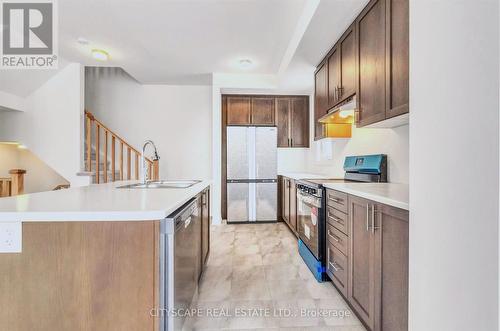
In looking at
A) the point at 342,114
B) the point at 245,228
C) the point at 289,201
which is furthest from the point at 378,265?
the point at 245,228

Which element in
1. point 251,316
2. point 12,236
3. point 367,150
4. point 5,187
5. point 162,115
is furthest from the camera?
point 162,115

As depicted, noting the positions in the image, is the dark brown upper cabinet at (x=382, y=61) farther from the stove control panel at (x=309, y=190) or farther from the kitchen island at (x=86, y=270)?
the kitchen island at (x=86, y=270)

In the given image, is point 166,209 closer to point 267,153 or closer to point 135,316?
point 135,316

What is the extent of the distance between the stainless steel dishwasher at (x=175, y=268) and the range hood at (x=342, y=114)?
1762 mm

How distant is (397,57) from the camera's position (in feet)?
5.35

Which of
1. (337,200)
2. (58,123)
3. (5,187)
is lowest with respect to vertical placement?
(5,187)

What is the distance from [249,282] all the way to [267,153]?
2.53 metres

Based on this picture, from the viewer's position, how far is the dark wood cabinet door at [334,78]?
2609 mm

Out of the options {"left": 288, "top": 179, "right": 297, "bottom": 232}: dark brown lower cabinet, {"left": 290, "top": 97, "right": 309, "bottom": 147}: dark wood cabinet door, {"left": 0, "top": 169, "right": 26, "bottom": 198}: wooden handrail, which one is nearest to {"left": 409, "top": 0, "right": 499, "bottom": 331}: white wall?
{"left": 288, "top": 179, "right": 297, "bottom": 232}: dark brown lower cabinet

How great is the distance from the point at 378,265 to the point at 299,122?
11.7ft

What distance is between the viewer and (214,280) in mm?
2312

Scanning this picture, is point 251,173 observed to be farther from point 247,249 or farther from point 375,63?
point 375,63

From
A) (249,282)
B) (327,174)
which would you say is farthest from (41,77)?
(327,174)

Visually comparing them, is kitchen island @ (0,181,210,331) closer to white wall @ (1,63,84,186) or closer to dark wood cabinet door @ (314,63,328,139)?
dark wood cabinet door @ (314,63,328,139)
